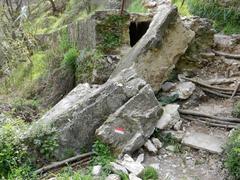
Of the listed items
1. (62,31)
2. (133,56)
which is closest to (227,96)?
(133,56)

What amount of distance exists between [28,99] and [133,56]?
158 inches

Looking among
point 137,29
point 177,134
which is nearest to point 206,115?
point 177,134

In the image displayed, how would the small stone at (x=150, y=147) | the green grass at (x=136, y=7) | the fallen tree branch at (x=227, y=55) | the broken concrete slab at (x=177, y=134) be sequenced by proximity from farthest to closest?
1. the green grass at (x=136, y=7)
2. the fallen tree branch at (x=227, y=55)
3. the broken concrete slab at (x=177, y=134)
4. the small stone at (x=150, y=147)

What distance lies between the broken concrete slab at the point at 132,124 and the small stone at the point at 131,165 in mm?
135

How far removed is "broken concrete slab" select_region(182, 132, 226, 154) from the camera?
5.58 m

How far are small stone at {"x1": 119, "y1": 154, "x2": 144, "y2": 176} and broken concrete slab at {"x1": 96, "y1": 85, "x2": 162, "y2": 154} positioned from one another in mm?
135

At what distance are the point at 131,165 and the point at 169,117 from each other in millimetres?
1332

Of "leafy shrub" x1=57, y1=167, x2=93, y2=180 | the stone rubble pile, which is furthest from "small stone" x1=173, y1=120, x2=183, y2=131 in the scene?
"leafy shrub" x1=57, y1=167, x2=93, y2=180

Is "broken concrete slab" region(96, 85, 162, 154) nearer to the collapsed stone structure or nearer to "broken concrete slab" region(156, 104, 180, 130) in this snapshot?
the collapsed stone structure

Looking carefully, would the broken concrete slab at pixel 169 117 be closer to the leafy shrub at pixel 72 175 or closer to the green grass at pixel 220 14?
the leafy shrub at pixel 72 175

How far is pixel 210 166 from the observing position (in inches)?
210

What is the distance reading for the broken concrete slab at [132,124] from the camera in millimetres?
5344

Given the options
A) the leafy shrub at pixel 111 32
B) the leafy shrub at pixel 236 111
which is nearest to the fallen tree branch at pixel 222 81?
the leafy shrub at pixel 236 111

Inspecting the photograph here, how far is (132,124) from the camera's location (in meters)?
5.52
